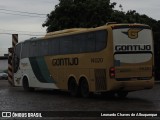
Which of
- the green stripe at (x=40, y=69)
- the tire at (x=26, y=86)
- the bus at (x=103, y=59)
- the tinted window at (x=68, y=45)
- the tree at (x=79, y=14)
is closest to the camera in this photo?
the bus at (x=103, y=59)

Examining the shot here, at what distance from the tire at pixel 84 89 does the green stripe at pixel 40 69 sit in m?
3.17

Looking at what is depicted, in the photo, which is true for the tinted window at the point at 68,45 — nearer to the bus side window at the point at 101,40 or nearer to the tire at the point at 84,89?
the bus side window at the point at 101,40

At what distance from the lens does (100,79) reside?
2158cm

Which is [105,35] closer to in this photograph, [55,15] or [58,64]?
[58,64]

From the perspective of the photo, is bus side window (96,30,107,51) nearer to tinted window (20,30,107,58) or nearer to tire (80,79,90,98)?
tinted window (20,30,107,58)

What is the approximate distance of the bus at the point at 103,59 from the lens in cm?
2098

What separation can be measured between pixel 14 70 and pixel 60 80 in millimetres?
6731

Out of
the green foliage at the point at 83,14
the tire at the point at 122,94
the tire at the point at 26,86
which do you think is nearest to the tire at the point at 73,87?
the tire at the point at 122,94

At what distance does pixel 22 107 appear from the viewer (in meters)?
18.3

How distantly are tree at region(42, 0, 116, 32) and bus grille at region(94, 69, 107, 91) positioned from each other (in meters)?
20.4

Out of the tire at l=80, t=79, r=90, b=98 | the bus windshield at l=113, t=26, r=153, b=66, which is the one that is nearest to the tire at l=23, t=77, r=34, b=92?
the tire at l=80, t=79, r=90, b=98

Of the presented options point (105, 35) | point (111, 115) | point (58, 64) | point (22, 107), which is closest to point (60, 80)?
point (58, 64)

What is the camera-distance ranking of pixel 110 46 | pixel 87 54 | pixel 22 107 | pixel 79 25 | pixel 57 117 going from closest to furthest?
1. pixel 57 117
2. pixel 22 107
3. pixel 110 46
4. pixel 87 54
5. pixel 79 25

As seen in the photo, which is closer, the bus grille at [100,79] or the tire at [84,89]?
the bus grille at [100,79]
